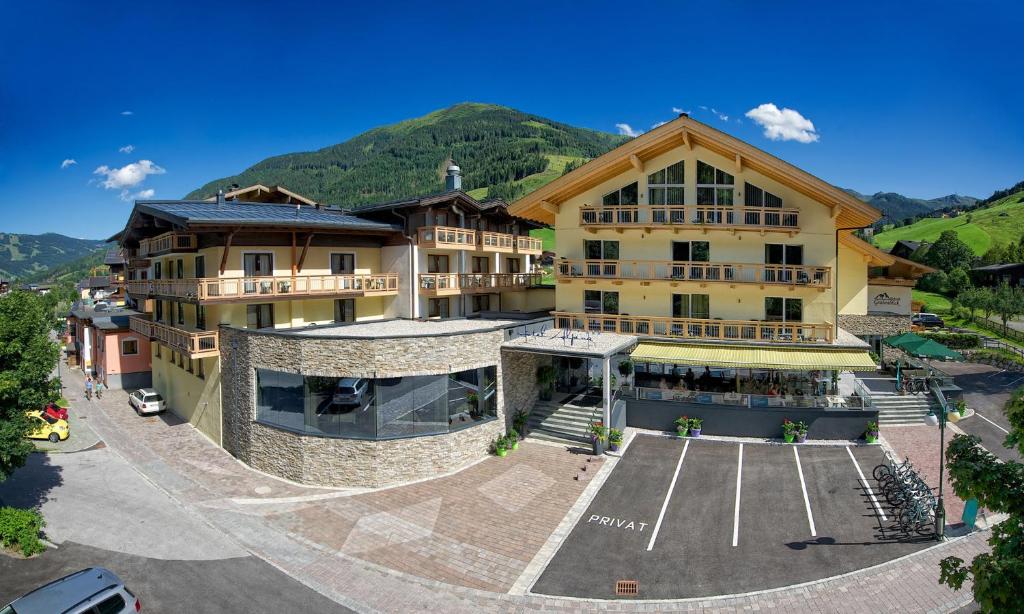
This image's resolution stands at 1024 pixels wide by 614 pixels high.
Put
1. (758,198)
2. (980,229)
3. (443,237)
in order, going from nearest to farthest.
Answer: (758,198), (443,237), (980,229)

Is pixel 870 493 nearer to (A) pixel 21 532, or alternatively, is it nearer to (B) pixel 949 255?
(A) pixel 21 532

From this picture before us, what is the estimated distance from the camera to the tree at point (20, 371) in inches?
645

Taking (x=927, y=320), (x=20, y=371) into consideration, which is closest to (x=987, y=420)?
(x=927, y=320)

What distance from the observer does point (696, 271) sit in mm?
28203

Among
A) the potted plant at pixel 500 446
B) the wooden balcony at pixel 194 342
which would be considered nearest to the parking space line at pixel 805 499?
the potted plant at pixel 500 446

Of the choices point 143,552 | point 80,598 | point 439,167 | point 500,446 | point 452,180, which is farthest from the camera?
point 439,167

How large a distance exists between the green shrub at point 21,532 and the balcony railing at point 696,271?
77.4 feet

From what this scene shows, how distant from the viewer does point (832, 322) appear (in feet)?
88.7

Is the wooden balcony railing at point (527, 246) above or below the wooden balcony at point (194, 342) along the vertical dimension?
above

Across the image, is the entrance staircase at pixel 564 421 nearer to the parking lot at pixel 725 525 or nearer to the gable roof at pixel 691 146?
the parking lot at pixel 725 525

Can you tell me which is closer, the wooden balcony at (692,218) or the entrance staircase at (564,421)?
the entrance staircase at (564,421)

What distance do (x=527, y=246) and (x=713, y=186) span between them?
15100 millimetres

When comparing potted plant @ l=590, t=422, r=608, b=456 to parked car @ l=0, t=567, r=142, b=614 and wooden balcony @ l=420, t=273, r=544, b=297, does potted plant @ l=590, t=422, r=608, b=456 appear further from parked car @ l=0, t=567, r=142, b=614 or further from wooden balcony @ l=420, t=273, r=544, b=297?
parked car @ l=0, t=567, r=142, b=614

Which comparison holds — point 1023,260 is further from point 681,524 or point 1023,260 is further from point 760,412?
point 681,524
